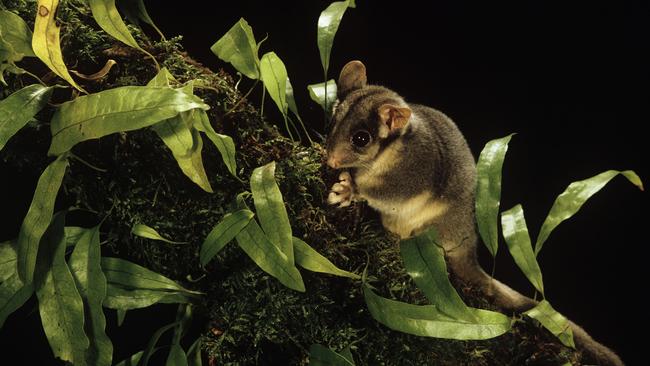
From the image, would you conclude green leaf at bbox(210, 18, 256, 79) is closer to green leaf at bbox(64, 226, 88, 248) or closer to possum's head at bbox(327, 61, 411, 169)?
possum's head at bbox(327, 61, 411, 169)

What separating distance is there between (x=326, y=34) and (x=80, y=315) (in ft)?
4.35

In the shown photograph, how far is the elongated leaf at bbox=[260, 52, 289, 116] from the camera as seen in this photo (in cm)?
206

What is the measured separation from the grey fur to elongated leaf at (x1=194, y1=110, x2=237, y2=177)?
64 centimetres

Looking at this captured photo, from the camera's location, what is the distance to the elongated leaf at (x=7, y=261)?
69.4 inches

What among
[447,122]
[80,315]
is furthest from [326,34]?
[80,315]

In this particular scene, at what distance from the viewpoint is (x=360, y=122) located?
7.95 feet

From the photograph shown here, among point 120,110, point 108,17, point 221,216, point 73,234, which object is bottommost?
point 73,234

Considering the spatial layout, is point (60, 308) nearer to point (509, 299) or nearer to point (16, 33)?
point (16, 33)

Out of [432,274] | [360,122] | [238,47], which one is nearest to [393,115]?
[360,122]

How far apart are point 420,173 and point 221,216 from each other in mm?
1137

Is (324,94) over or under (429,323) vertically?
over

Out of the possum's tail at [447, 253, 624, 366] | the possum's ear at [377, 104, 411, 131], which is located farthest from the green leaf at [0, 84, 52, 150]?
the possum's tail at [447, 253, 624, 366]

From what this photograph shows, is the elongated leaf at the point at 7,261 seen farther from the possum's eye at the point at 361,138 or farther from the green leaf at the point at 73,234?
the possum's eye at the point at 361,138

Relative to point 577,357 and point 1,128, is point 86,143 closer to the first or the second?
point 1,128
